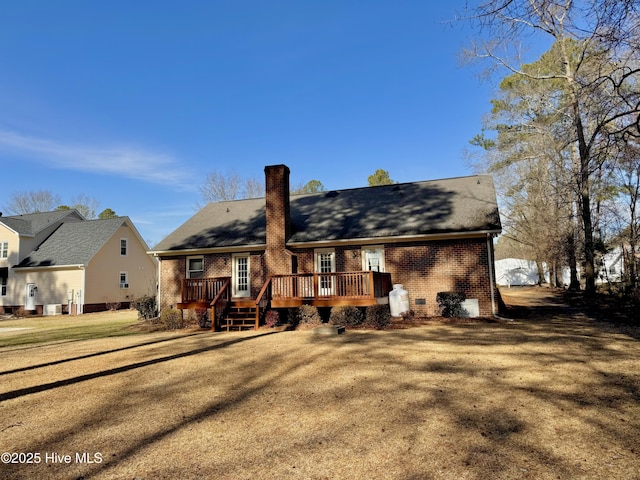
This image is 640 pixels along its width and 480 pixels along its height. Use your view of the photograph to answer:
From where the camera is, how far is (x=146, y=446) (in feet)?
14.3

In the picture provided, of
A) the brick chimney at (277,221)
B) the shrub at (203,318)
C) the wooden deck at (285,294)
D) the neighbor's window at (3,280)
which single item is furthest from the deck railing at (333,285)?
the neighbor's window at (3,280)

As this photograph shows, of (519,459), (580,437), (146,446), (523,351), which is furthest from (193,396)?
(523,351)

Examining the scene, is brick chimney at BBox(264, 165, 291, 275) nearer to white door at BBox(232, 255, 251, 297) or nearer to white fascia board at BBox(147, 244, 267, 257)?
white fascia board at BBox(147, 244, 267, 257)

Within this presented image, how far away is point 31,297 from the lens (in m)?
26.7

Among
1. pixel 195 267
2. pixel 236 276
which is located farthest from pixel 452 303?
pixel 195 267

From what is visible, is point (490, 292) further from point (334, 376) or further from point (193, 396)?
point (193, 396)

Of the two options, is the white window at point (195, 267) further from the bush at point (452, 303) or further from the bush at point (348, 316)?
the bush at point (452, 303)

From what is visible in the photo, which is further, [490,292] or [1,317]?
[1,317]

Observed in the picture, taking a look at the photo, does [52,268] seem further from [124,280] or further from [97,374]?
[97,374]

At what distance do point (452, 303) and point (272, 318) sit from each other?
243 inches

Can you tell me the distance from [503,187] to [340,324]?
78.8 feet

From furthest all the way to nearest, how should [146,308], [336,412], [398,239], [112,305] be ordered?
[112,305] → [146,308] → [398,239] → [336,412]

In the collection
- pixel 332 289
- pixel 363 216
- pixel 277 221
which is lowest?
→ pixel 332 289

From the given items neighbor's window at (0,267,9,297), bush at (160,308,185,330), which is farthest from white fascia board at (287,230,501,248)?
neighbor's window at (0,267,9,297)
